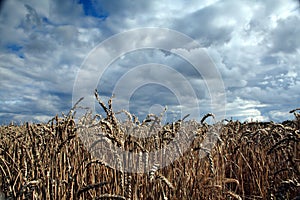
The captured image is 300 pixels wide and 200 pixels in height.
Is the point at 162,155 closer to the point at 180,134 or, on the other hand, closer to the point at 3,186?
the point at 180,134

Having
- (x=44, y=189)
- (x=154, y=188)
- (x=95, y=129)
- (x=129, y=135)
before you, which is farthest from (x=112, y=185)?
(x=95, y=129)

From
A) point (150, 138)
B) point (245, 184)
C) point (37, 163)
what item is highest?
point (150, 138)

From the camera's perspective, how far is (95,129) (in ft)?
16.4

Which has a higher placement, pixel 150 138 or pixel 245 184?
pixel 150 138

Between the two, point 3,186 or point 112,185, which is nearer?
point 3,186

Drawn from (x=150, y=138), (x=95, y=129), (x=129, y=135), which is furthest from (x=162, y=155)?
(x=95, y=129)

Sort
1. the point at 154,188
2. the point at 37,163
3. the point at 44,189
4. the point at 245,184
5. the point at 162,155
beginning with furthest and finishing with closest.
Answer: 1. the point at 245,184
2. the point at 162,155
3. the point at 154,188
4. the point at 37,163
5. the point at 44,189

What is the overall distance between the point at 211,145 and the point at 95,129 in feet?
7.22

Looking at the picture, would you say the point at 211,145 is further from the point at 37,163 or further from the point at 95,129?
the point at 37,163

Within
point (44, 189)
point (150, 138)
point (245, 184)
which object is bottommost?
point (245, 184)

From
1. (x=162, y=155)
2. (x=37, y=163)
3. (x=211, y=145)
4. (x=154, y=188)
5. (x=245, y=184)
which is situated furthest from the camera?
(x=211, y=145)

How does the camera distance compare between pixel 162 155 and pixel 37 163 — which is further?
pixel 162 155

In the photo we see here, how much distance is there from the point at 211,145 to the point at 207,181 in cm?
193

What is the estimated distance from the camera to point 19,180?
108 inches
